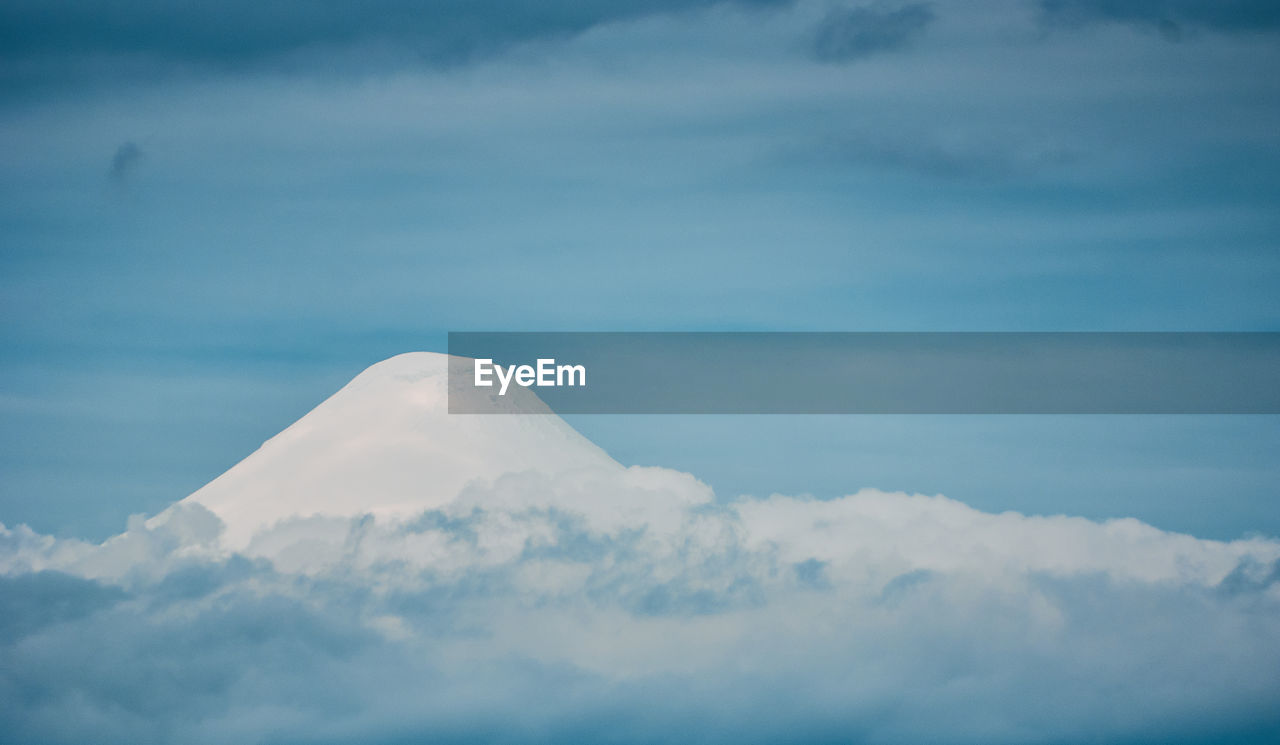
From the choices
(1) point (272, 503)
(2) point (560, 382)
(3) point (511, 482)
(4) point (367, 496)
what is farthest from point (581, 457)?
(2) point (560, 382)

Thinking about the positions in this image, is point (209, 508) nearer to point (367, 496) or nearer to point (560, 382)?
point (367, 496)

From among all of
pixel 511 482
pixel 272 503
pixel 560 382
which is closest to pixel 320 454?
pixel 272 503

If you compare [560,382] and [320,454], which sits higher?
[320,454]

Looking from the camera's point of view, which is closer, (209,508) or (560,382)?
(560,382)

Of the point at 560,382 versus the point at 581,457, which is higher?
the point at 581,457

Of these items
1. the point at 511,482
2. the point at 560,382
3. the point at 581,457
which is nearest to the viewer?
the point at 560,382

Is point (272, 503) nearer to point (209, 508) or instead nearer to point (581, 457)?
point (209, 508)

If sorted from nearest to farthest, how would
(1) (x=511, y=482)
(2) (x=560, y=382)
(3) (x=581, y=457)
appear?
1. (2) (x=560, y=382)
2. (1) (x=511, y=482)
3. (3) (x=581, y=457)

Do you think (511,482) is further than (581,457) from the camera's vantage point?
No
